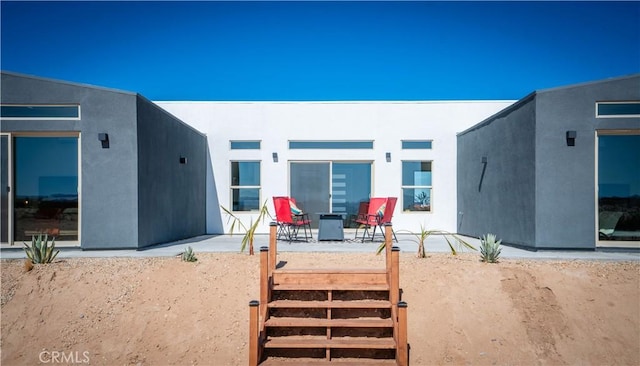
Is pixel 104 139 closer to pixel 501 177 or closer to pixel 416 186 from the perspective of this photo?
pixel 416 186

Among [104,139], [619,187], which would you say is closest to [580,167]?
[619,187]

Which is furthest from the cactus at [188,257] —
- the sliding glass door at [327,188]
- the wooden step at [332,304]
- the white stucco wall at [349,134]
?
the sliding glass door at [327,188]

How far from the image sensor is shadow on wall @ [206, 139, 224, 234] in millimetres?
9477

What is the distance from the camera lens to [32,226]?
627 centimetres

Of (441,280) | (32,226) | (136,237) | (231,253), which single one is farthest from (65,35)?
→ (441,280)

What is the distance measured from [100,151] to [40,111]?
4.30 ft

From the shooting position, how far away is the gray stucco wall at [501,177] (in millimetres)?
6281

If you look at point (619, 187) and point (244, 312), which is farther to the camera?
point (619, 187)

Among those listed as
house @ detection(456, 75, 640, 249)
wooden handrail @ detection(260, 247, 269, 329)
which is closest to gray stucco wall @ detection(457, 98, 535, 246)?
house @ detection(456, 75, 640, 249)

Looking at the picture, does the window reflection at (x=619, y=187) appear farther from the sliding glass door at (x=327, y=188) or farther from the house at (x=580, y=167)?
the sliding glass door at (x=327, y=188)

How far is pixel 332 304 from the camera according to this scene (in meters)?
3.98

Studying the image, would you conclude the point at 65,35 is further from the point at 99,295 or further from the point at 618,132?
the point at 618,132

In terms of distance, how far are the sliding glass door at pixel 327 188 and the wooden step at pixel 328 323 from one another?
5.71m

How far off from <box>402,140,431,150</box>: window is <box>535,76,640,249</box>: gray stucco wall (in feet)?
11.9
